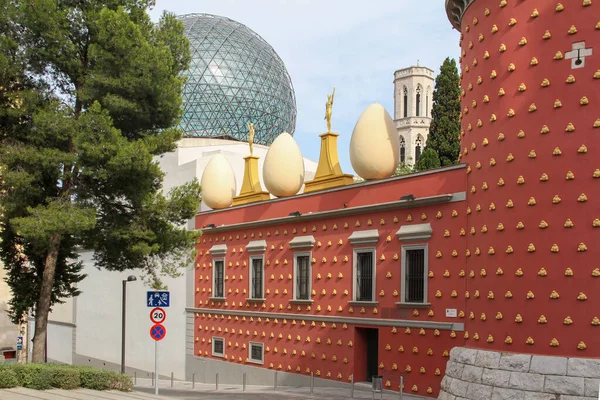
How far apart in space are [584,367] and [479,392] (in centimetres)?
231

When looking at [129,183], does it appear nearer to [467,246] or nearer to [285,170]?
[285,170]

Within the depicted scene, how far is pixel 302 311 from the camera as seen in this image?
22.9m

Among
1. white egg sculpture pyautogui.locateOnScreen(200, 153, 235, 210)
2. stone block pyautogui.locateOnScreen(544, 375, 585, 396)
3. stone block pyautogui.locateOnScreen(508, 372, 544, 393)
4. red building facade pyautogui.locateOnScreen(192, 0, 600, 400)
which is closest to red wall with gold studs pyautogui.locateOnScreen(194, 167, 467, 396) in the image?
red building facade pyautogui.locateOnScreen(192, 0, 600, 400)

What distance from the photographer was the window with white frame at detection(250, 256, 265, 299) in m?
25.0

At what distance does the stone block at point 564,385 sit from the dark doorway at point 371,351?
25.0 ft

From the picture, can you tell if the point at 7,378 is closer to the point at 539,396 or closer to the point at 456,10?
the point at 539,396

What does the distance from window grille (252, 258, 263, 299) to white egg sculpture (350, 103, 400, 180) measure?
6.37 meters

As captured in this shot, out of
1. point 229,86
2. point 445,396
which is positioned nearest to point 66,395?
point 445,396

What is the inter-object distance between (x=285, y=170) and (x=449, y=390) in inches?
422

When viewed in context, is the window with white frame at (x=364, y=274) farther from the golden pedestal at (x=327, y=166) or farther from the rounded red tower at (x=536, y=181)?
the rounded red tower at (x=536, y=181)

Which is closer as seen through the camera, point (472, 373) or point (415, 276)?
point (472, 373)

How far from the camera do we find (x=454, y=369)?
15945 mm

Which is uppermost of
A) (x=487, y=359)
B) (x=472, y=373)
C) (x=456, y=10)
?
(x=456, y=10)

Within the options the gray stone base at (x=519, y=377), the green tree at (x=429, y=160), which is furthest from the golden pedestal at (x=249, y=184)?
Result: the gray stone base at (x=519, y=377)
